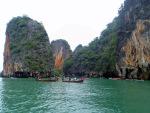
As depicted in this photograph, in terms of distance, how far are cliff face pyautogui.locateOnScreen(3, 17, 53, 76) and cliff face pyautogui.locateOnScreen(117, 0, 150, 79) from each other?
26.1 metres

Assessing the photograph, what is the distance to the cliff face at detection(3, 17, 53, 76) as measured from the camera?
111 meters

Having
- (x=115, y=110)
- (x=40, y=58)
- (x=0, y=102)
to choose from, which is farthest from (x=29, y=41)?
(x=115, y=110)

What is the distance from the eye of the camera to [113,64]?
4331 inches

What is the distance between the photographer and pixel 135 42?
9206cm

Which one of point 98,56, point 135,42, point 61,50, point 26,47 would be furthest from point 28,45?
point 61,50

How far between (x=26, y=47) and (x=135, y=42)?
128 feet

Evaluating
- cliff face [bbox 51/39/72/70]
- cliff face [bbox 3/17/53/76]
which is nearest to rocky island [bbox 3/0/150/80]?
cliff face [bbox 3/17/53/76]

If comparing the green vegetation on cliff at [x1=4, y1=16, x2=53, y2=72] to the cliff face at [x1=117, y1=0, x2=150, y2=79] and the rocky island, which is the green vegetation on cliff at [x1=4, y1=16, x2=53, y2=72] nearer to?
the rocky island

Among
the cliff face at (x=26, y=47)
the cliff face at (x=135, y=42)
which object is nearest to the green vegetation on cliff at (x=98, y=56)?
the cliff face at (x=135, y=42)

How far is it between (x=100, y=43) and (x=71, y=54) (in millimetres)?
27027

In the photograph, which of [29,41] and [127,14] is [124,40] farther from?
[29,41]

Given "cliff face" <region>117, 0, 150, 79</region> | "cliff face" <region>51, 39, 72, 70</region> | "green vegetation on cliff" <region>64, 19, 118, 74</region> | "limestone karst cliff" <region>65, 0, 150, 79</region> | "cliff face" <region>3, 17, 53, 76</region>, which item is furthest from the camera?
"cliff face" <region>51, 39, 72, 70</region>

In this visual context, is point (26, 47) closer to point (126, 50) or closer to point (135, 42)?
point (126, 50)

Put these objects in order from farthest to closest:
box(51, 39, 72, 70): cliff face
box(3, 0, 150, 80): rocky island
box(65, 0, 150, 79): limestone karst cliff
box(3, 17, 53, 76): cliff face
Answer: box(51, 39, 72, 70): cliff face → box(3, 17, 53, 76): cliff face → box(3, 0, 150, 80): rocky island → box(65, 0, 150, 79): limestone karst cliff
